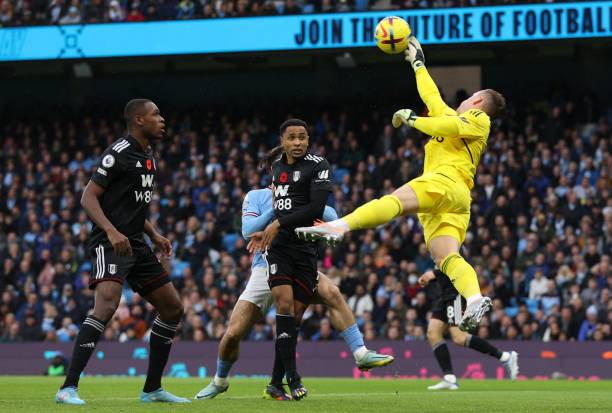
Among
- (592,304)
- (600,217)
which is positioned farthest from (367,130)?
(592,304)

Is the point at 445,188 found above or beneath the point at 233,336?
above

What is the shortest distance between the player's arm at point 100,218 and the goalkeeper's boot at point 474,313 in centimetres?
273

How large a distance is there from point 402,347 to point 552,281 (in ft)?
9.93

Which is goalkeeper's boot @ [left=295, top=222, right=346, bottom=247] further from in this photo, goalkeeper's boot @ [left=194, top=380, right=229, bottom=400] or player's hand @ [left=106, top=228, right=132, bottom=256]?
goalkeeper's boot @ [left=194, top=380, right=229, bottom=400]

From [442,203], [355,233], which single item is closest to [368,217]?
[442,203]

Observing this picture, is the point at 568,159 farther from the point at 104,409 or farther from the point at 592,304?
the point at 104,409

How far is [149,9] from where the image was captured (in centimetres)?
2744

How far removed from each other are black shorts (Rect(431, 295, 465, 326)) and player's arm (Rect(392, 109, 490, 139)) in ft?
14.0

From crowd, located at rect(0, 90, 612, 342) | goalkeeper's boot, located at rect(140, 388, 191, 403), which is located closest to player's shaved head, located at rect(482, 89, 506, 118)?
goalkeeper's boot, located at rect(140, 388, 191, 403)

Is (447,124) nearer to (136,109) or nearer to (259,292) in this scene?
(259,292)

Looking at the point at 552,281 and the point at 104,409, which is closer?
the point at 104,409

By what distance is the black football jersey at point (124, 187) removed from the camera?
9.13 m

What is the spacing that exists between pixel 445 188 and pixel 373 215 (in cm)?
77

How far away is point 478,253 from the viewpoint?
21.9 meters
